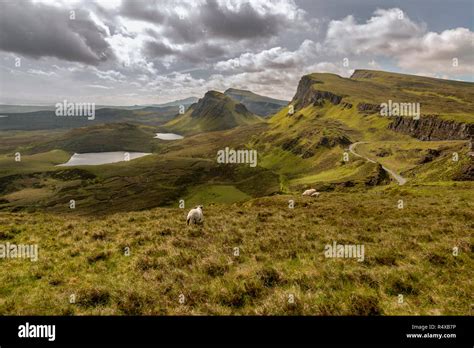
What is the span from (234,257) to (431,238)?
403 inches

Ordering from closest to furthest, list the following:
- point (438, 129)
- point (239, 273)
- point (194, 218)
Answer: point (239, 273) < point (194, 218) < point (438, 129)

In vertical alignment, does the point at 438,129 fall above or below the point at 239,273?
above

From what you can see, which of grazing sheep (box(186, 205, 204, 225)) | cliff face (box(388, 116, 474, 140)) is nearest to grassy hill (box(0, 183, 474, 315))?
grazing sheep (box(186, 205, 204, 225))

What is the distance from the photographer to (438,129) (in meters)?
176

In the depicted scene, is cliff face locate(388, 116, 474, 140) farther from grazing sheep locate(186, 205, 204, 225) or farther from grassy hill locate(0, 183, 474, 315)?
grazing sheep locate(186, 205, 204, 225)

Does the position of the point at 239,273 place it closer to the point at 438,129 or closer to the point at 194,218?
the point at 194,218

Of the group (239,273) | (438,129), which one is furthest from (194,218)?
(438,129)

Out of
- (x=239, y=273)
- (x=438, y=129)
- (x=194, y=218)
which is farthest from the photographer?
(x=438, y=129)

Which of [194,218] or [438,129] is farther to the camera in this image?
[438,129]

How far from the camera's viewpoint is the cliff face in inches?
6043

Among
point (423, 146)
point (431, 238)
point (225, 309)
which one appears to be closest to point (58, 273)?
point (225, 309)

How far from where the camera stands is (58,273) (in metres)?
11.0

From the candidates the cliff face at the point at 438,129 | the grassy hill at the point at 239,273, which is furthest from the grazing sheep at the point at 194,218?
the cliff face at the point at 438,129
